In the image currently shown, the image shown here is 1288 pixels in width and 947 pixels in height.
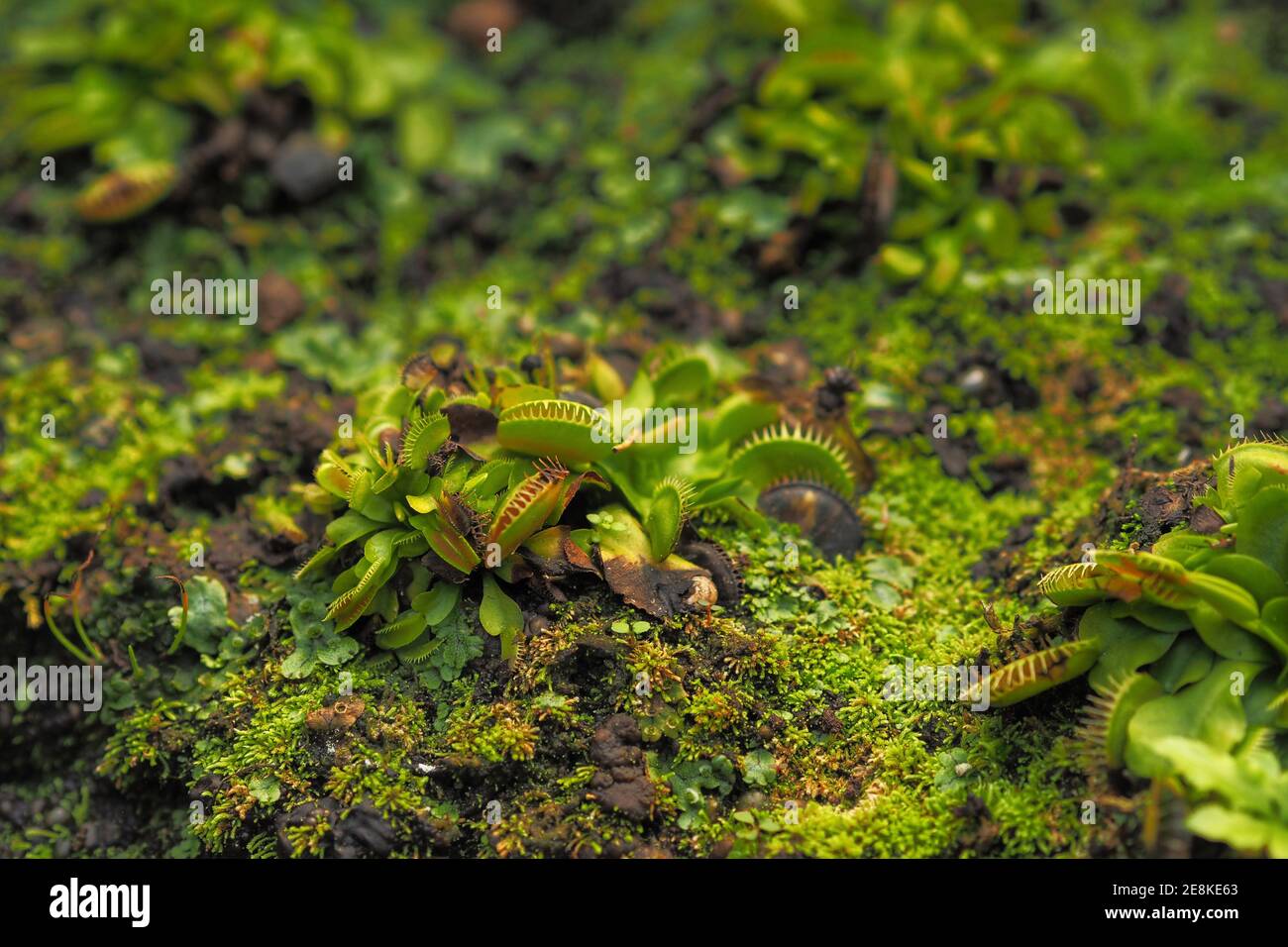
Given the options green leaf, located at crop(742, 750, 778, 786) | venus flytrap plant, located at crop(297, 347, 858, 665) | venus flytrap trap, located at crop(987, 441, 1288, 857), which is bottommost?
green leaf, located at crop(742, 750, 778, 786)

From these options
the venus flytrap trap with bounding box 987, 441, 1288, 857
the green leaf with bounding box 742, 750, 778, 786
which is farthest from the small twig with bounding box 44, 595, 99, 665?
the venus flytrap trap with bounding box 987, 441, 1288, 857

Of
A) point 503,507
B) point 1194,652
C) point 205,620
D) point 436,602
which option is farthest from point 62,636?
point 1194,652

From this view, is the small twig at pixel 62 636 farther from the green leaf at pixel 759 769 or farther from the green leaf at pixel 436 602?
the green leaf at pixel 759 769

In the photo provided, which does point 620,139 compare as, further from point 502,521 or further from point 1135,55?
point 502,521

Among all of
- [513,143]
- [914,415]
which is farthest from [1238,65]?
[513,143]

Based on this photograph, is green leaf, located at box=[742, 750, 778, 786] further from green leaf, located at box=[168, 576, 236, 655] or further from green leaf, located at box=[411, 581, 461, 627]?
green leaf, located at box=[168, 576, 236, 655]

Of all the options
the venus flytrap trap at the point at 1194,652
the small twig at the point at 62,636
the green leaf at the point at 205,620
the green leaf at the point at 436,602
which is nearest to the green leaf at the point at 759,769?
the venus flytrap trap at the point at 1194,652

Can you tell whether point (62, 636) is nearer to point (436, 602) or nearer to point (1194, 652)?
point (436, 602)
